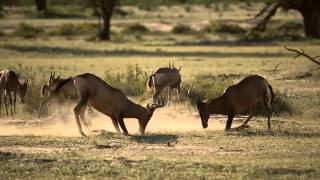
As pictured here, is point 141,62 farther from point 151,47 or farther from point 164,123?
point 164,123

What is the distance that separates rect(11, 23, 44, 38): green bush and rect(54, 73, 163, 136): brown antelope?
123 feet

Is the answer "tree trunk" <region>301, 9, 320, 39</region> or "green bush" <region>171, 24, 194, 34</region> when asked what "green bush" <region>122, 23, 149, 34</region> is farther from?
"tree trunk" <region>301, 9, 320, 39</region>

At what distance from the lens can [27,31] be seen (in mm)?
56000

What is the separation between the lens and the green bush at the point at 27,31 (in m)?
54.1

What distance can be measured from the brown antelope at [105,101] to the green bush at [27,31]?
1477 inches

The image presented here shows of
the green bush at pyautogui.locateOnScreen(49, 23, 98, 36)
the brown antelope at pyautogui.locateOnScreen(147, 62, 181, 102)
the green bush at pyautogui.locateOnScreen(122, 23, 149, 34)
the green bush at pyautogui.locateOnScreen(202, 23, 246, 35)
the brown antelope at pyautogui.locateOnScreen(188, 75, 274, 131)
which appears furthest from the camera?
the green bush at pyautogui.locateOnScreen(122, 23, 149, 34)

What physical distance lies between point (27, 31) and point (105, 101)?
40334 millimetres

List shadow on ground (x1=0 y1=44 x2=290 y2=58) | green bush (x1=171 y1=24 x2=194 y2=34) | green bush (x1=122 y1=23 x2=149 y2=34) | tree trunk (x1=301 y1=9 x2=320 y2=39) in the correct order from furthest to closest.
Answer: green bush (x1=122 y1=23 x2=149 y2=34) < green bush (x1=171 y1=24 x2=194 y2=34) < tree trunk (x1=301 y1=9 x2=320 y2=39) < shadow on ground (x1=0 y1=44 x2=290 y2=58)

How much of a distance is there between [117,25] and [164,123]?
45.2 m

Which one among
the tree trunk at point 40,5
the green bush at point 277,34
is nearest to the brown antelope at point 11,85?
the green bush at point 277,34

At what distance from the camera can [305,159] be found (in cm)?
1339

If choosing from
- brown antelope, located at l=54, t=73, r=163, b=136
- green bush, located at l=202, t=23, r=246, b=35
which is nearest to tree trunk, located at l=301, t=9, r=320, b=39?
green bush, located at l=202, t=23, r=246, b=35

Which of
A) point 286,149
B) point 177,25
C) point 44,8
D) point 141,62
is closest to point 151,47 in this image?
point 141,62

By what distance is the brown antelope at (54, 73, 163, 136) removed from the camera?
16.5 m
